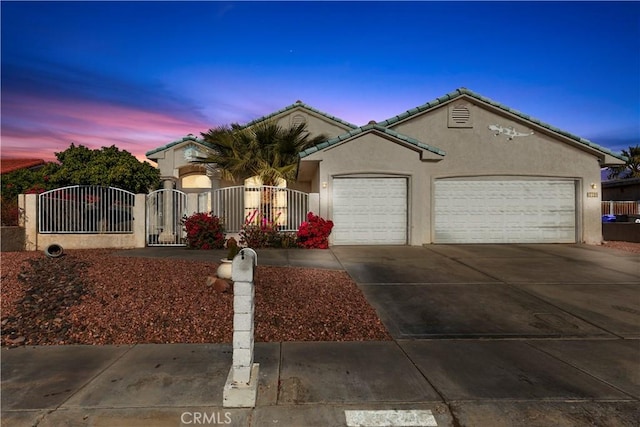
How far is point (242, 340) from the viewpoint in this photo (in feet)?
10.9

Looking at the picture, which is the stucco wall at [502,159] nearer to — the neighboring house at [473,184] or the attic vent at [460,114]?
the neighboring house at [473,184]

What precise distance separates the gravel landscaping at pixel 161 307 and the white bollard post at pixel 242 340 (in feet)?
4.86

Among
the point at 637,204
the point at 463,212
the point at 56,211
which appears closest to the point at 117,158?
the point at 56,211

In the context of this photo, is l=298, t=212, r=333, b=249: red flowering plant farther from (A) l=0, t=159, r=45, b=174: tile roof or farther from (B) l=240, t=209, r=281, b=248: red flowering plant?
(A) l=0, t=159, r=45, b=174: tile roof

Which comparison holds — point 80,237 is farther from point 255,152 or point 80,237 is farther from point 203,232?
point 255,152

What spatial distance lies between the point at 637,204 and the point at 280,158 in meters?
17.6

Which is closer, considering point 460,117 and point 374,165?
point 374,165

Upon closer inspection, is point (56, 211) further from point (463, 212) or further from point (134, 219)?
point (463, 212)

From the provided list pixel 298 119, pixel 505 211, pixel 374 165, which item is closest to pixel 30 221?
pixel 374 165

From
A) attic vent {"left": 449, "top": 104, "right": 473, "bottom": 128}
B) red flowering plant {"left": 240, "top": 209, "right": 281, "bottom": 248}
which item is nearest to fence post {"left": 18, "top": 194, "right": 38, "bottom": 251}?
red flowering plant {"left": 240, "top": 209, "right": 281, "bottom": 248}

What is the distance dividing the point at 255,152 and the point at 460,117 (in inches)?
312

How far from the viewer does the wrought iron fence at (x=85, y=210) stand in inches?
441

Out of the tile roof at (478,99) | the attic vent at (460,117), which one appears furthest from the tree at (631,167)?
the attic vent at (460,117)

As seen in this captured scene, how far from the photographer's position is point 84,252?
10.4m
